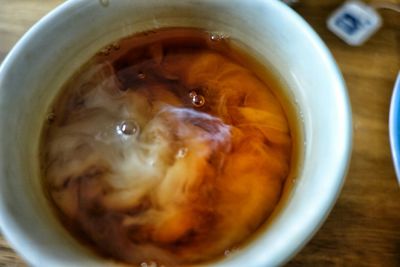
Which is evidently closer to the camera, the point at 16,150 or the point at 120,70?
the point at 16,150

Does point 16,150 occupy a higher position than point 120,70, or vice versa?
point 120,70

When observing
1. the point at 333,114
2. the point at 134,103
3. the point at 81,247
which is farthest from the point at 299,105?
the point at 81,247

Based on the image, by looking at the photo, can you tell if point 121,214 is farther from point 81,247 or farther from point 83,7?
point 83,7

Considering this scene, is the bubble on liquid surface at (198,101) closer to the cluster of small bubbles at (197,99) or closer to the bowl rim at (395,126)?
the cluster of small bubbles at (197,99)

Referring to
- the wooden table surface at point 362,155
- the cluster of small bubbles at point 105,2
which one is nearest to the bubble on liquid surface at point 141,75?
the cluster of small bubbles at point 105,2

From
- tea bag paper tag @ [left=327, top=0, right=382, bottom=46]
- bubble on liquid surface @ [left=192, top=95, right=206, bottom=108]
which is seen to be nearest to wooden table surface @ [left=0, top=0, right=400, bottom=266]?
tea bag paper tag @ [left=327, top=0, right=382, bottom=46]

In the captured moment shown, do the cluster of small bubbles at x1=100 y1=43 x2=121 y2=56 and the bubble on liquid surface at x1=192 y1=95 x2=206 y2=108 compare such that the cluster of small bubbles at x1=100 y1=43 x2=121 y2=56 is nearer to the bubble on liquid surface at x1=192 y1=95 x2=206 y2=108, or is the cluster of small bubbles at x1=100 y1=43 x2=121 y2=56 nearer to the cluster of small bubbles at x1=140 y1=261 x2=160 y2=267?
the bubble on liquid surface at x1=192 y1=95 x2=206 y2=108
